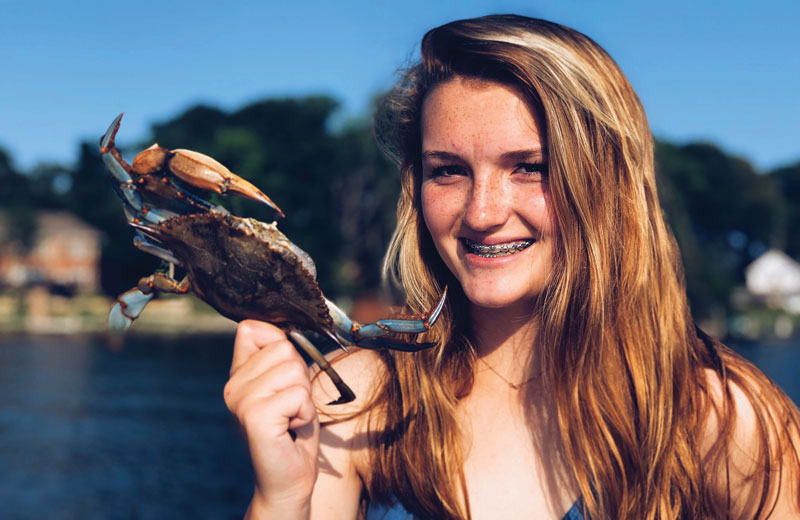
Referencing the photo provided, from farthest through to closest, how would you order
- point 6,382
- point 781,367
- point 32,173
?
1. point 32,173
2. point 781,367
3. point 6,382

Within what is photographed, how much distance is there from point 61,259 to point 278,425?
7146 cm

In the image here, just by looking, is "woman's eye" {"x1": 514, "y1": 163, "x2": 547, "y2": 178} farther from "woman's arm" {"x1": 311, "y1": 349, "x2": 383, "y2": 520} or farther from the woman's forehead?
"woman's arm" {"x1": 311, "y1": 349, "x2": 383, "y2": 520}

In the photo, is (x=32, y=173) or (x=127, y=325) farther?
(x=32, y=173)

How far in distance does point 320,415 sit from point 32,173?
8808 centimetres

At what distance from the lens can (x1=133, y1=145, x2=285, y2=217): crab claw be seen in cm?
210

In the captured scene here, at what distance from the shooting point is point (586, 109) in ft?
7.47

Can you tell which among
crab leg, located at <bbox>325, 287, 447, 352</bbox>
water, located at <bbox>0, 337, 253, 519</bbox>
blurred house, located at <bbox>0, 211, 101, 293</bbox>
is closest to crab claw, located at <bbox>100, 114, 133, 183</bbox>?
crab leg, located at <bbox>325, 287, 447, 352</bbox>

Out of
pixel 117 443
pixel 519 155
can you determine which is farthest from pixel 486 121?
pixel 117 443

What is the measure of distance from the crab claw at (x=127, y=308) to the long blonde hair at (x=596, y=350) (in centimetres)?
82

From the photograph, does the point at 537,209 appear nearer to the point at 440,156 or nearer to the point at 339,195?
the point at 440,156

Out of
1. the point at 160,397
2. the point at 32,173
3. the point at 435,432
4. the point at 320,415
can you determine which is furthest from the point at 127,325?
the point at 32,173

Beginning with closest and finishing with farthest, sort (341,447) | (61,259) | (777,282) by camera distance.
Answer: (341,447) < (777,282) < (61,259)

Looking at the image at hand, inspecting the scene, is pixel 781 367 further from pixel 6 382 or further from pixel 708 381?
pixel 708 381

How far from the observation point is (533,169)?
2.31 m
